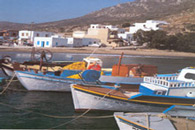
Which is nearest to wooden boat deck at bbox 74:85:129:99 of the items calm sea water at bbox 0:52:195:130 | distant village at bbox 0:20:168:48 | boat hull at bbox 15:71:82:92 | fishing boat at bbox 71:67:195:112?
fishing boat at bbox 71:67:195:112

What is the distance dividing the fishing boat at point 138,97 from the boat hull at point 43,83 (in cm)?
555

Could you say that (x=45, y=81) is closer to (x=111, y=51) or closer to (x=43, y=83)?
(x=43, y=83)

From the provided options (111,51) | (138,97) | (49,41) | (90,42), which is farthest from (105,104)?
(90,42)

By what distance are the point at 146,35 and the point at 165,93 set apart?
224 ft

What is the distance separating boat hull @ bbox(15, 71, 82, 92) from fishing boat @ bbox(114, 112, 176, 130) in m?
10.1

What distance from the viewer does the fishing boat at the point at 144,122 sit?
10.1 m

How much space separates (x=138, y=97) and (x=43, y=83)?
9.09 meters

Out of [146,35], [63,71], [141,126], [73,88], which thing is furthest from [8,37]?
[141,126]

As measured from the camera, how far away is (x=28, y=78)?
20.7 m

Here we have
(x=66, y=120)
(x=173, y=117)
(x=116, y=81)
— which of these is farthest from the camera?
(x=116, y=81)

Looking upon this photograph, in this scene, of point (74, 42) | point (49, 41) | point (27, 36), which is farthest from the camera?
point (27, 36)

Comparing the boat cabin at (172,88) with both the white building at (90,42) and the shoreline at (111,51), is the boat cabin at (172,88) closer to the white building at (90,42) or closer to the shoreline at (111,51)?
the shoreline at (111,51)

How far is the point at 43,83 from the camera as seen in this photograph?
20.8m

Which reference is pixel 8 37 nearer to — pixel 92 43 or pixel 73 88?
pixel 92 43
